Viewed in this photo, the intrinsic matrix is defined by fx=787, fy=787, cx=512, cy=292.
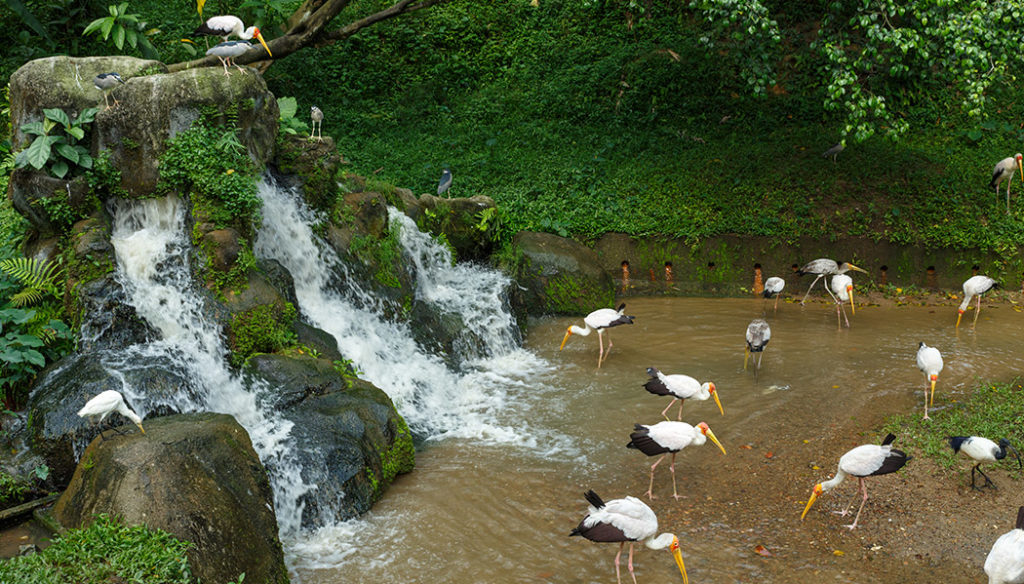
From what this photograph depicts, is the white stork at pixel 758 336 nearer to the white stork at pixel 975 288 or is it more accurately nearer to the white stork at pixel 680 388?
the white stork at pixel 680 388

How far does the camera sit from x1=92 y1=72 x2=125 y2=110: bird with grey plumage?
850 cm

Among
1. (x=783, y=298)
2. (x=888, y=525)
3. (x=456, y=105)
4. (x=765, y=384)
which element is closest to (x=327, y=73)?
(x=456, y=105)

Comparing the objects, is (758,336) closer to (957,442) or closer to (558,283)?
(957,442)

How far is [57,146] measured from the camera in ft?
27.7

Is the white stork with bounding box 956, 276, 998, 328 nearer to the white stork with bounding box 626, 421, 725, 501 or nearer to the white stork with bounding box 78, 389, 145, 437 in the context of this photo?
the white stork with bounding box 626, 421, 725, 501

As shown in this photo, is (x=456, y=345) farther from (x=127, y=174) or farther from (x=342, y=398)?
(x=127, y=174)

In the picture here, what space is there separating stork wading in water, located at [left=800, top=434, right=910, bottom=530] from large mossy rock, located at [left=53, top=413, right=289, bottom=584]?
427cm

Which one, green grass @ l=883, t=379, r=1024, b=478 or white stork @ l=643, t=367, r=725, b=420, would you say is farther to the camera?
white stork @ l=643, t=367, r=725, b=420

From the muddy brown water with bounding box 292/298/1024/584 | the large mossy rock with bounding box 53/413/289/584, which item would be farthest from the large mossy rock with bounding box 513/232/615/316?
the large mossy rock with bounding box 53/413/289/584

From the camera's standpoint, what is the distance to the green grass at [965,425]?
23.2 ft

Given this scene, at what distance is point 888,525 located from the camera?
623 cm

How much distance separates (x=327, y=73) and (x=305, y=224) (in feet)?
29.0

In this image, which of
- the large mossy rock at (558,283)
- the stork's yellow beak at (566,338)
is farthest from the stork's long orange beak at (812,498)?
the large mossy rock at (558,283)

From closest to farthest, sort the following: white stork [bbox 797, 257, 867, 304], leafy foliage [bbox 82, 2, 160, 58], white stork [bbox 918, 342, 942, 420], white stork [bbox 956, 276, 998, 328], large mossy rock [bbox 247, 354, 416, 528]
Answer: large mossy rock [bbox 247, 354, 416, 528] < white stork [bbox 918, 342, 942, 420] < white stork [bbox 956, 276, 998, 328] < leafy foliage [bbox 82, 2, 160, 58] < white stork [bbox 797, 257, 867, 304]
